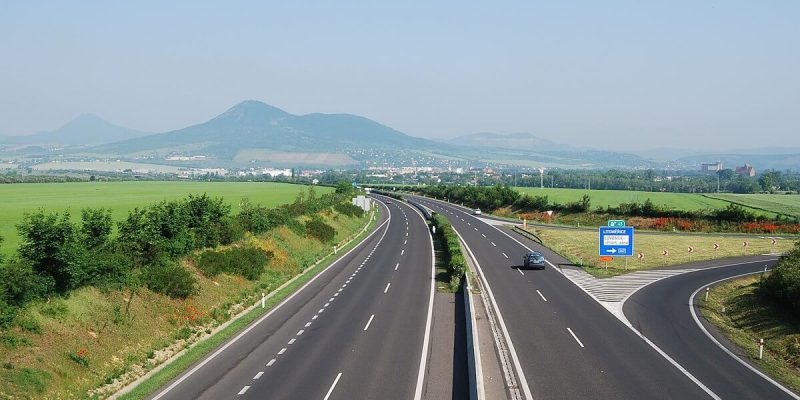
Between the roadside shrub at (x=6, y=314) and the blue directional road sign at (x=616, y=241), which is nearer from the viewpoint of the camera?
the roadside shrub at (x=6, y=314)

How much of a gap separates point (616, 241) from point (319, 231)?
29994 millimetres

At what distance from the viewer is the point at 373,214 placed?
107 metres

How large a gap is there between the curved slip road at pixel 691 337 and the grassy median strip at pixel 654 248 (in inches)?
255

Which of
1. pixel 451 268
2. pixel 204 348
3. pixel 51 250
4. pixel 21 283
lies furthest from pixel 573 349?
pixel 51 250

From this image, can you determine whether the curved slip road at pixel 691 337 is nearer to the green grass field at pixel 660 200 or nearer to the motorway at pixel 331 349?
the motorway at pixel 331 349

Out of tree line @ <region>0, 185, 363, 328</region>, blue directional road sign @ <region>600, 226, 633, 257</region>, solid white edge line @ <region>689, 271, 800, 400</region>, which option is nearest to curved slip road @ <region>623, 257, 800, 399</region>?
solid white edge line @ <region>689, 271, 800, 400</region>

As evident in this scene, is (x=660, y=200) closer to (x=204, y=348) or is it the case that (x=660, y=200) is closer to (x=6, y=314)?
(x=204, y=348)

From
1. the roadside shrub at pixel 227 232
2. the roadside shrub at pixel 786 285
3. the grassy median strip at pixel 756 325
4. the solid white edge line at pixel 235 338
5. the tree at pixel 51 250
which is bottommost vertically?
the grassy median strip at pixel 756 325

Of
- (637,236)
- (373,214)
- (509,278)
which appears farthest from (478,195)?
(509,278)

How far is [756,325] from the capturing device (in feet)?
104

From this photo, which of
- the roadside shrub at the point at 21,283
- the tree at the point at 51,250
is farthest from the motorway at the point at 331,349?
the tree at the point at 51,250

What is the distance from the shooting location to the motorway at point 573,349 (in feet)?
66.6

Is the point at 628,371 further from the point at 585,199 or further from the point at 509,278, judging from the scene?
the point at 585,199

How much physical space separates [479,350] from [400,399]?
20.1 feet
